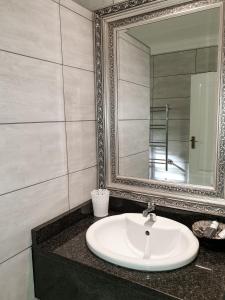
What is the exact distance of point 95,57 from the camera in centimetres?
144

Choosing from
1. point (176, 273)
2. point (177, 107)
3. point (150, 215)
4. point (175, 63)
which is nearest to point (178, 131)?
point (177, 107)

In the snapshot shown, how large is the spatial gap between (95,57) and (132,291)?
119 cm

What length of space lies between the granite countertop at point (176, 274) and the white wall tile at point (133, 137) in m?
0.58

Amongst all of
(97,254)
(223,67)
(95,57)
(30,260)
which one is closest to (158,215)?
(97,254)

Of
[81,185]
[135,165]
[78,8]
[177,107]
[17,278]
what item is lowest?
[17,278]

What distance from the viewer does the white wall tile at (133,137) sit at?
1.42m

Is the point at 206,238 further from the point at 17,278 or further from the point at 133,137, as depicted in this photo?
the point at 17,278

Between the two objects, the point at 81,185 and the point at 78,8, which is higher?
the point at 78,8

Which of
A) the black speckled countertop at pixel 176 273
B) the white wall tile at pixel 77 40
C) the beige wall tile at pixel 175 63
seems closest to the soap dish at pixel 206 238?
the black speckled countertop at pixel 176 273

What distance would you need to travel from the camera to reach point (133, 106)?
1.43 meters

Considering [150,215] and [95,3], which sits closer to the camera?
[150,215]

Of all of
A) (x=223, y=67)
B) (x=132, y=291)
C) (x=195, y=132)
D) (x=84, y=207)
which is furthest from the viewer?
(x=84, y=207)

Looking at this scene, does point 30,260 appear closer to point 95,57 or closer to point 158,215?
point 158,215

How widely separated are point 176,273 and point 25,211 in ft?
2.19
